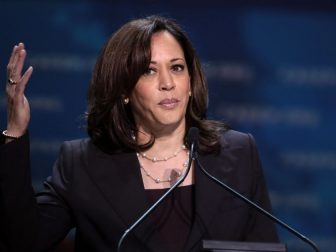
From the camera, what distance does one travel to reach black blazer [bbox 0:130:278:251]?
1697 millimetres

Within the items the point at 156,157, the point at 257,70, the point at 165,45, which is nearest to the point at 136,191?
the point at 156,157

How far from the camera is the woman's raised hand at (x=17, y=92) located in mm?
1586

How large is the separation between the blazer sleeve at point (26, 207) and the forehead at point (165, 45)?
0.42 m

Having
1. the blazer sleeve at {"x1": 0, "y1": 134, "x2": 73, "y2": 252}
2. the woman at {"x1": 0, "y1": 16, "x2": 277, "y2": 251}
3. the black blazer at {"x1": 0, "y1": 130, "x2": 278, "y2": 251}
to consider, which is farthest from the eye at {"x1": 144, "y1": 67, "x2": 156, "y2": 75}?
the blazer sleeve at {"x1": 0, "y1": 134, "x2": 73, "y2": 252}

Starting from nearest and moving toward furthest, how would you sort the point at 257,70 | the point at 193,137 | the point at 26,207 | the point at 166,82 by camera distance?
1. the point at 193,137
2. the point at 26,207
3. the point at 166,82
4. the point at 257,70

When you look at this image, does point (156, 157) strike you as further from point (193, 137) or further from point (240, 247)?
point (240, 247)

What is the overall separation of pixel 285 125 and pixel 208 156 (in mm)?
750

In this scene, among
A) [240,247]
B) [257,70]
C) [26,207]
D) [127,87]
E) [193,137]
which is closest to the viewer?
[240,247]

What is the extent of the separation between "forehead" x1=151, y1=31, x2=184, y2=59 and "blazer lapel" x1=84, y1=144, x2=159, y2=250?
29cm

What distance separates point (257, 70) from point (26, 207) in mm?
1205

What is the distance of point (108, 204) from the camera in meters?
1.82

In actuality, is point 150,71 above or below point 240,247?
above

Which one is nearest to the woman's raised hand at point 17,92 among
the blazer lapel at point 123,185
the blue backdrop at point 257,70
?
the blazer lapel at point 123,185

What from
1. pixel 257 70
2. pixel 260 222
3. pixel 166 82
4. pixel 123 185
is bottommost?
pixel 260 222
